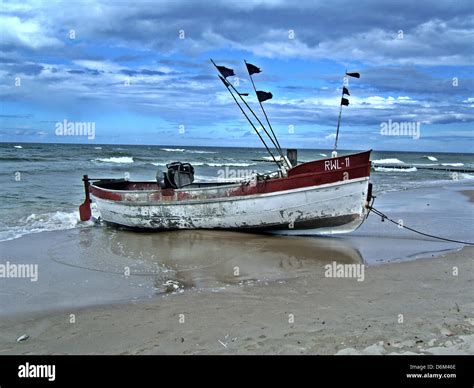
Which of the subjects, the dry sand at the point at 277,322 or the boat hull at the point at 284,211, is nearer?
the dry sand at the point at 277,322

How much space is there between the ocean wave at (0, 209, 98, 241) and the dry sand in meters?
6.11

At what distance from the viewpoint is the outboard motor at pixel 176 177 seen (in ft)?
39.9

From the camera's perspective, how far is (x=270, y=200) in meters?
11.0

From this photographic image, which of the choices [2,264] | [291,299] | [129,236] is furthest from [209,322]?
[129,236]

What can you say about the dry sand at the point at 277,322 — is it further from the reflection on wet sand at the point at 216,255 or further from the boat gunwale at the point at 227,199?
the boat gunwale at the point at 227,199

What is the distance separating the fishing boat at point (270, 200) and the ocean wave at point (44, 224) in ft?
5.60

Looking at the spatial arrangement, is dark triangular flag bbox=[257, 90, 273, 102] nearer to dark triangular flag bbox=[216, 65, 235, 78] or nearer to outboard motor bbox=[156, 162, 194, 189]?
dark triangular flag bbox=[216, 65, 235, 78]

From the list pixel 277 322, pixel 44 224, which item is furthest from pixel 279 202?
pixel 44 224

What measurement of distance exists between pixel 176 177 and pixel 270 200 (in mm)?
2740

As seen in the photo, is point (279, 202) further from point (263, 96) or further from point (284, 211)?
Answer: point (263, 96)

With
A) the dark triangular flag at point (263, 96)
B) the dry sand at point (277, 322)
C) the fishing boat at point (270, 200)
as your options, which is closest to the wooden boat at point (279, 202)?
the fishing boat at point (270, 200)
